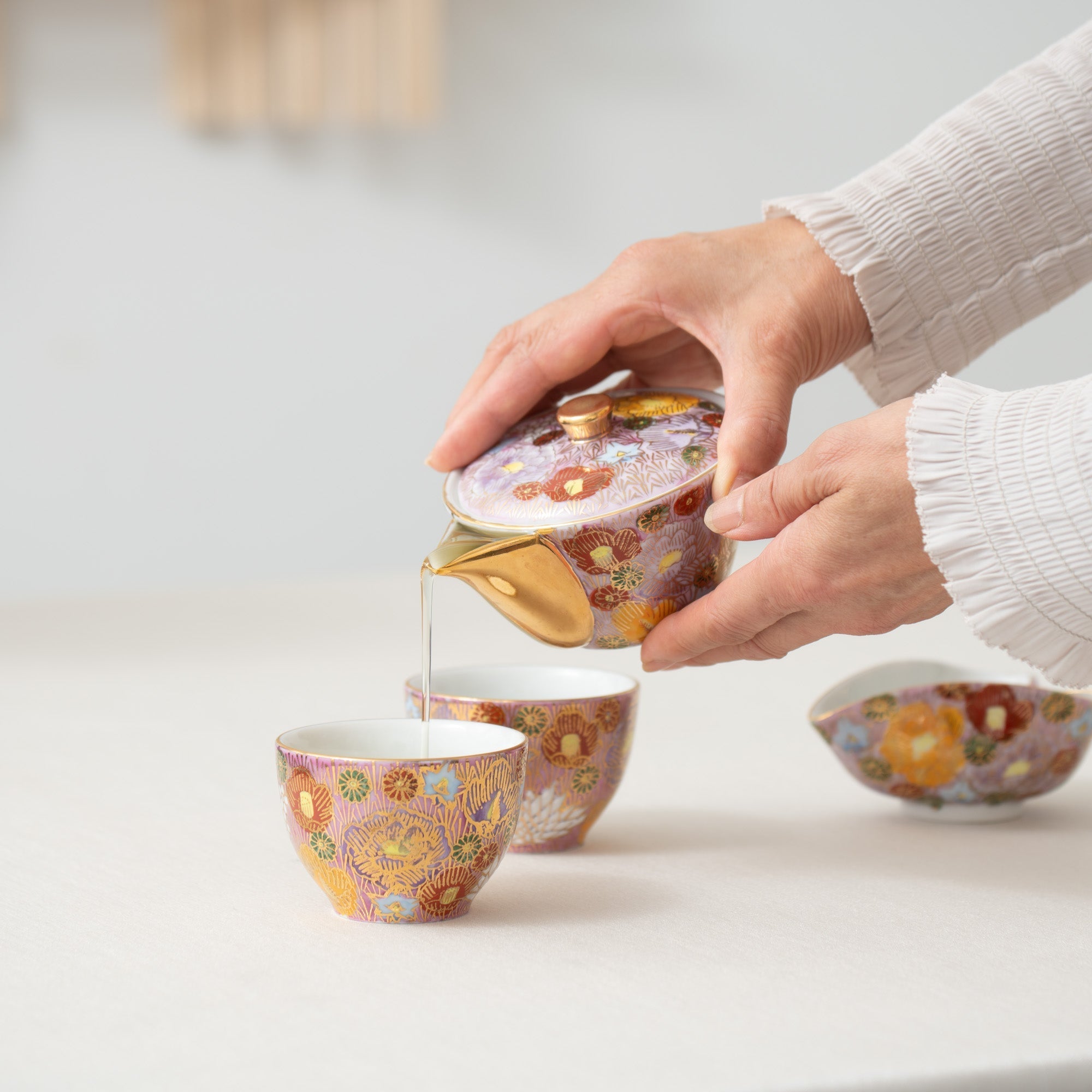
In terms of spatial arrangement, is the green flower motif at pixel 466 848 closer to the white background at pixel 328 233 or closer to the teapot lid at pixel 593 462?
the teapot lid at pixel 593 462

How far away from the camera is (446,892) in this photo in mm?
604

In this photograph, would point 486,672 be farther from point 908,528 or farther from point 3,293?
point 3,293

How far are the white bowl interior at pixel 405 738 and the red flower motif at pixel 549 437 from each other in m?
0.17

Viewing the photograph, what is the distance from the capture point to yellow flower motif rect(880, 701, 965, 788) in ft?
2.58

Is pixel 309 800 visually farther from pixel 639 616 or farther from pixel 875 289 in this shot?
pixel 875 289

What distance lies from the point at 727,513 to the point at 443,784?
0.68 feet

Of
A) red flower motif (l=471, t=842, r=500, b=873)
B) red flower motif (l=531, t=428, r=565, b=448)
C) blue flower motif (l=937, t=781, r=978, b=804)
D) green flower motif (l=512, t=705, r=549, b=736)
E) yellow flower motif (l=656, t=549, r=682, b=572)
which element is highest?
red flower motif (l=531, t=428, r=565, b=448)

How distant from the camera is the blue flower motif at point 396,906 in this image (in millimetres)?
604

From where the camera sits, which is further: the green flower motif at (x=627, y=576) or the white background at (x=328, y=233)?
the white background at (x=328, y=233)

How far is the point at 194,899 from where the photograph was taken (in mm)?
627

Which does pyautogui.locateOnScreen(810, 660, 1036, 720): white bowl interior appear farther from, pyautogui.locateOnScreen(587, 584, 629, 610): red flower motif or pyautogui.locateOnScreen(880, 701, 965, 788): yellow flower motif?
pyautogui.locateOnScreen(587, 584, 629, 610): red flower motif

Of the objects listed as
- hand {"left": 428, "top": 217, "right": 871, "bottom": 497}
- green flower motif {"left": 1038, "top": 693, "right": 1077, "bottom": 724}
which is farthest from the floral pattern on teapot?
green flower motif {"left": 1038, "top": 693, "right": 1077, "bottom": 724}

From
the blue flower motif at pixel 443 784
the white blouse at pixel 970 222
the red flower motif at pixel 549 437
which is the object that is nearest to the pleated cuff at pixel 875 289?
the white blouse at pixel 970 222

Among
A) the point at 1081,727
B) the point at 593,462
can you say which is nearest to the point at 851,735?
the point at 1081,727
